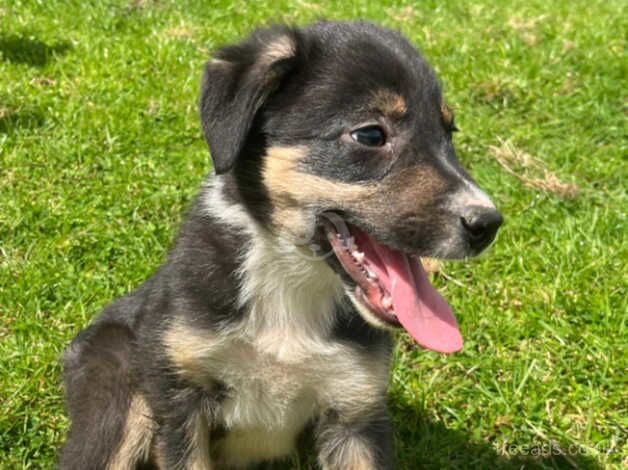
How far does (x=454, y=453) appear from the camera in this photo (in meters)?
3.96

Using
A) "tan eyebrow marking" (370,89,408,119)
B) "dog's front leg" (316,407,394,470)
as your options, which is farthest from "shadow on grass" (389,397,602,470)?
"tan eyebrow marking" (370,89,408,119)

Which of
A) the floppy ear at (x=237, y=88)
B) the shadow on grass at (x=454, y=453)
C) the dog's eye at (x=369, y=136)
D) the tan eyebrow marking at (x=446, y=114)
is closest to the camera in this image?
the floppy ear at (x=237, y=88)

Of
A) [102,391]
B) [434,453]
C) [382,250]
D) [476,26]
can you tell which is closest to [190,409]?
[102,391]

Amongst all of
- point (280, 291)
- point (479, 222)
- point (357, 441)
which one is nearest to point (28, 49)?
point (280, 291)

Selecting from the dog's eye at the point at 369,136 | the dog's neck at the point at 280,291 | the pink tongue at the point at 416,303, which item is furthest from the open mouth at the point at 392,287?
the dog's eye at the point at 369,136

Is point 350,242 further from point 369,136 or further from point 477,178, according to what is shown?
point 477,178

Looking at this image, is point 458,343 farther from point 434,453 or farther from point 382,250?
point 434,453

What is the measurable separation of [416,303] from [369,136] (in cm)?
67

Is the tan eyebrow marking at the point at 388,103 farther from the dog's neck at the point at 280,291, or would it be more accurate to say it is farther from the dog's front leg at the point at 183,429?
the dog's front leg at the point at 183,429

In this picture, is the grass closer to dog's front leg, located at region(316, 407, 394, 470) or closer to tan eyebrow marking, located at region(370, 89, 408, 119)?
dog's front leg, located at region(316, 407, 394, 470)

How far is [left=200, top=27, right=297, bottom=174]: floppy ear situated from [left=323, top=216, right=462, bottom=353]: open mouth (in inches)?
18.7

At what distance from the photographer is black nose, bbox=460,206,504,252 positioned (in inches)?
110

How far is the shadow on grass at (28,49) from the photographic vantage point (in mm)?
6738

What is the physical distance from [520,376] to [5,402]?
266 centimetres
